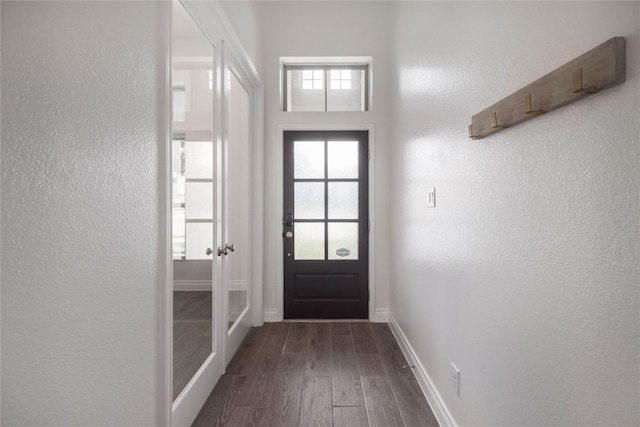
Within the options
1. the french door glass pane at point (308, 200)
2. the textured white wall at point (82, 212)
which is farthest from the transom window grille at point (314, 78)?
the textured white wall at point (82, 212)

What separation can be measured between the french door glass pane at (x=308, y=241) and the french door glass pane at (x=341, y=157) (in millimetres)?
544

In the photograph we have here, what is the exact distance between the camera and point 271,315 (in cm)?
340

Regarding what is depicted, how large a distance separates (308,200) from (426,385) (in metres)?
1.96

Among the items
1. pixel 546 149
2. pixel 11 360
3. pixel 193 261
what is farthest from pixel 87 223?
pixel 546 149

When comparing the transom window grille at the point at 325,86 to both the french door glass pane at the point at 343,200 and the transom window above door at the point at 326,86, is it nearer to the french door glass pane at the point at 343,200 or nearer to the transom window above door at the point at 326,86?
the transom window above door at the point at 326,86

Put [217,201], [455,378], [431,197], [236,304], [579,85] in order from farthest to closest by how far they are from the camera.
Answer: [236,304], [217,201], [431,197], [455,378], [579,85]

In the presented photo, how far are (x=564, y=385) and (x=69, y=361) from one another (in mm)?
1328

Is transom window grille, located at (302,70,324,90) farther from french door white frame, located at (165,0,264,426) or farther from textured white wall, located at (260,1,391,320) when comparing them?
french door white frame, located at (165,0,264,426)

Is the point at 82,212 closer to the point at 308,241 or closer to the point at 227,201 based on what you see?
the point at 227,201

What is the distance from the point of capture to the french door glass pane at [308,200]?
344 centimetres

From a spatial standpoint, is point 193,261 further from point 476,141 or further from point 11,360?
point 476,141

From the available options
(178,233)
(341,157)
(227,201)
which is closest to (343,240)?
(341,157)

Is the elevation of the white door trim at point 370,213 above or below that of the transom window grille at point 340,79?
below

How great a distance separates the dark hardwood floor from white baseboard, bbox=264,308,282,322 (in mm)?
305
